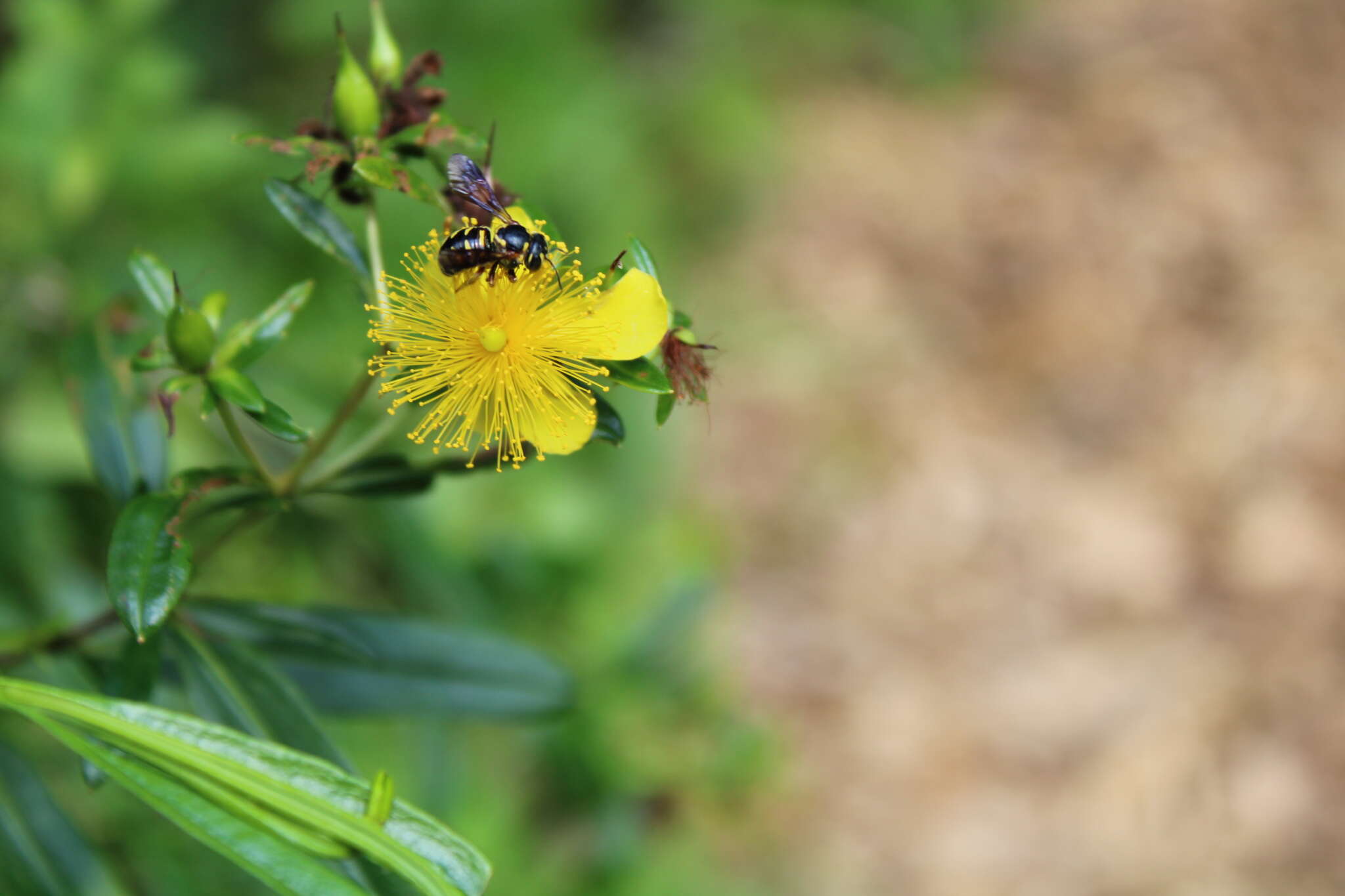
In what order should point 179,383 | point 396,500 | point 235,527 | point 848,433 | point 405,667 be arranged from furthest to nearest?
point 848,433
point 396,500
point 405,667
point 235,527
point 179,383

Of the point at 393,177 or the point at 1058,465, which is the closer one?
the point at 393,177

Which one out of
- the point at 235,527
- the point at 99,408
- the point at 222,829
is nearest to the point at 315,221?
the point at 235,527

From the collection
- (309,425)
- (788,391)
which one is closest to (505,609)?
(309,425)

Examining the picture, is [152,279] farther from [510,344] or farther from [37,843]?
[37,843]

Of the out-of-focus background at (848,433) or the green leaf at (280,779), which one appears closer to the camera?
the green leaf at (280,779)

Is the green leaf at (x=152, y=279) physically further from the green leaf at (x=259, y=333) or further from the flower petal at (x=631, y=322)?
the flower petal at (x=631, y=322)

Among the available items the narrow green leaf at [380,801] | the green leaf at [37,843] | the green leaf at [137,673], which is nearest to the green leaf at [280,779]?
the narrow green leaf at [380,801]

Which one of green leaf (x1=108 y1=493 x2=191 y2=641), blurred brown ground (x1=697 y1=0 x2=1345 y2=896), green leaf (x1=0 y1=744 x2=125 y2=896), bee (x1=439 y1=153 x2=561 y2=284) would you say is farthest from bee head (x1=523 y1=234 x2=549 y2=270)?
blurred brown ground (x1=697 y1=0 x2=1345 y2=896)
